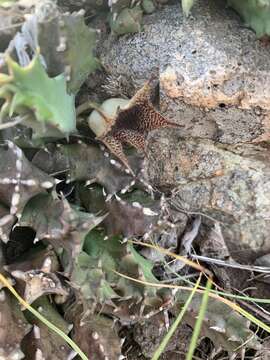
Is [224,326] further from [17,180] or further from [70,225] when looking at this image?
[17,180]

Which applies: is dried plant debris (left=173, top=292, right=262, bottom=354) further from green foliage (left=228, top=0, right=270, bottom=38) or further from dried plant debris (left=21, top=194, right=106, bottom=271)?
green foliage (left=228, top=0, right=270, bottom=38)

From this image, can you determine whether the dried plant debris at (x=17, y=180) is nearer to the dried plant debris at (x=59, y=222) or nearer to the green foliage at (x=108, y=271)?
the dried plant debris at (x=59, y=222)

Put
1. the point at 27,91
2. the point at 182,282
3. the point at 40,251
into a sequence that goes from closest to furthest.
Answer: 1. the point at 27,91
2. the point at 40,251
3. the point at 182,282

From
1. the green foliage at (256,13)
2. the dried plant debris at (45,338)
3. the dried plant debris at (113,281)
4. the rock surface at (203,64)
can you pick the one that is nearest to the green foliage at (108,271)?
the dried plant debris at (113,281)

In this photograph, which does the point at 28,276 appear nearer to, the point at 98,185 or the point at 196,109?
the point at 98,185

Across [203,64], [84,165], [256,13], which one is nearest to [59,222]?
[84,165]

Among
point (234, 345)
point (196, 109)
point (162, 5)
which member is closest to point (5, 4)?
point (162, 5)

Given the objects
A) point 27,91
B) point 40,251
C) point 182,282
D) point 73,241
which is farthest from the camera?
point 182,282
